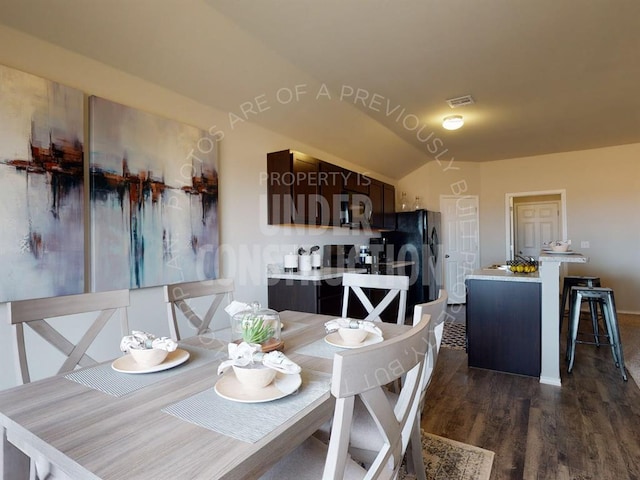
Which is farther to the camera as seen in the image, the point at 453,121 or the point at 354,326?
the point at 453,121

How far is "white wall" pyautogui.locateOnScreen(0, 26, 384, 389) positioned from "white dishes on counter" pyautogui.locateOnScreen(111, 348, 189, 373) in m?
0.95

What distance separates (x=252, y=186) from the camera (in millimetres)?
3338

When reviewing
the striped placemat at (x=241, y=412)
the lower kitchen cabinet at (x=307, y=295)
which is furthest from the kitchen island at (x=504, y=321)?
the striped placemat at (x=241, y=412)

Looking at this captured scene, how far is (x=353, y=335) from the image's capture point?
1.47 metres

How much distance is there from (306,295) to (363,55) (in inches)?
82.8

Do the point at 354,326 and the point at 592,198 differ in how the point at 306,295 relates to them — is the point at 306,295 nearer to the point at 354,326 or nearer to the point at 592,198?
the point at 354,326

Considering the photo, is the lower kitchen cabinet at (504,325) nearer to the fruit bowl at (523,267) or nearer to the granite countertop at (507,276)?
the granite countertop at (507,276)

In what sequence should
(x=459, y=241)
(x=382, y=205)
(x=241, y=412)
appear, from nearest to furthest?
(x=241, y=412)
(x=382, y=205)
(x=459, y=241)

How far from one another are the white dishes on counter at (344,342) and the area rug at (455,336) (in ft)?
8.43

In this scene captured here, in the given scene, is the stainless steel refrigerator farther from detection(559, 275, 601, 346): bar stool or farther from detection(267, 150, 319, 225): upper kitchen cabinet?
detection(267, 150, 319, 225): upper kitchen cabinet

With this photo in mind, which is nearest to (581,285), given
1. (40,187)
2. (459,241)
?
(459,241)

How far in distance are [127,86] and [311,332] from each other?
6.55ft

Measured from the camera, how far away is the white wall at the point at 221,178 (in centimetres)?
185

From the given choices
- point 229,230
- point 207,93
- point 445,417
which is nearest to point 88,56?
point 207,93
